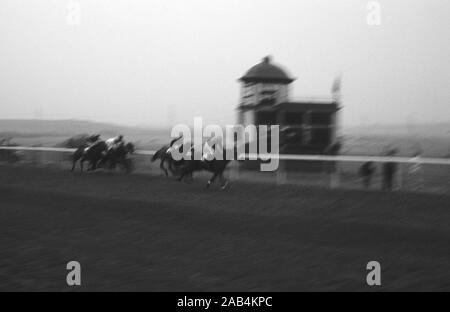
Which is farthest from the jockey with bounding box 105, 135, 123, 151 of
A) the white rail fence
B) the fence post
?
the fence post

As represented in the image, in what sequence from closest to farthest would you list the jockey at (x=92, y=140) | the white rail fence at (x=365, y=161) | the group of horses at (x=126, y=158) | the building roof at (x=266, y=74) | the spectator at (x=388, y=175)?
1. the white rail fence at (x=365, y=161)
2. the spectator at (x=388, y=175)
3. the group of horses at (x=126, y=158)
4. the jockey at (x=92, y=140)
5. the building roof at (x=266, y=74)

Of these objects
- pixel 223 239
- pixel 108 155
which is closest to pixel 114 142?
pixel 108 155

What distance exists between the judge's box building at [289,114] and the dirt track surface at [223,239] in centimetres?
533

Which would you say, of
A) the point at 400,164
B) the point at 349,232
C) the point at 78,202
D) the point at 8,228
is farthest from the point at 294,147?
the point at 8,228

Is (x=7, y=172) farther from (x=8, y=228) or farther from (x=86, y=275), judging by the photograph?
(x=86, y=275)

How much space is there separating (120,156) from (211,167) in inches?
177

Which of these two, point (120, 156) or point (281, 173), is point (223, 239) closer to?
point (281, 173)

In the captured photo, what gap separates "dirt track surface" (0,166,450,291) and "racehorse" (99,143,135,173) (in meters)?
4.62

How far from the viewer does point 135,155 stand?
51.4ft

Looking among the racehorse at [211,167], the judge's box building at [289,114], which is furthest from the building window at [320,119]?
the racehorse at [211,167]

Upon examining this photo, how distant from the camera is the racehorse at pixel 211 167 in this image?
11391 mm

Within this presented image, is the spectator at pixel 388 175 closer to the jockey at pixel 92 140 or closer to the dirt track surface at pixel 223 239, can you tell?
the dirt track surface at pixel 223 239

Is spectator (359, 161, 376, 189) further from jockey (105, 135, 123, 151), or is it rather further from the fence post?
jockey (105, 135, 123, 151)
